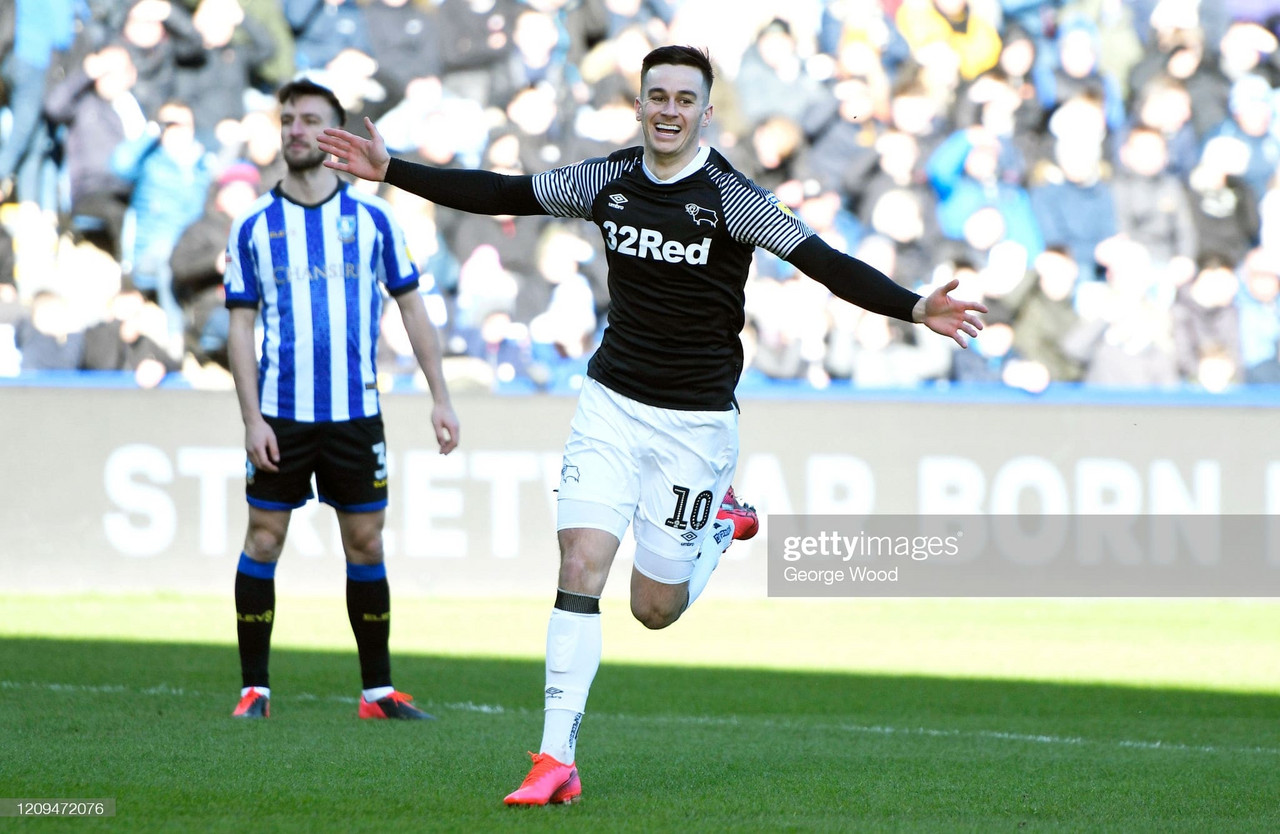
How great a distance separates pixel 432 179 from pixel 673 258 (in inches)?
29.0

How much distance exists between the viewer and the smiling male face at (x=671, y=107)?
14.0 feet

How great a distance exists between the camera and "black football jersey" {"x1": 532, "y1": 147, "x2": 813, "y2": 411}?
4.34 m

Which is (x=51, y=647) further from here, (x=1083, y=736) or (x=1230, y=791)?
(x=1230, y=791)

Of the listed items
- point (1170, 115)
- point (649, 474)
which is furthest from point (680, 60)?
point (1170, 115)

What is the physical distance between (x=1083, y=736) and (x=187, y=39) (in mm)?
8223

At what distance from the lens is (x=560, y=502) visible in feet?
14.1

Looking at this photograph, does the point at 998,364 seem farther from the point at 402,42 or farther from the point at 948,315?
the point at 948,315

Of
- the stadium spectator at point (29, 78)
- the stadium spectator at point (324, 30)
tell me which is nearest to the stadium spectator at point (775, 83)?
the stadium spectator at point (324, 30)

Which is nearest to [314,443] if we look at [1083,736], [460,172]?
[460,172]

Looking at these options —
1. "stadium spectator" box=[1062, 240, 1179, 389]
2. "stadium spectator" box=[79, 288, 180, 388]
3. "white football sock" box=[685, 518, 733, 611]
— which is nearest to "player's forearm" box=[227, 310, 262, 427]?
"white football sock" box=[685, 518, 733, 611]

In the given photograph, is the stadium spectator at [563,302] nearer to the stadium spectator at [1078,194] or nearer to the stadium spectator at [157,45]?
the stadium spectator at [157,45]

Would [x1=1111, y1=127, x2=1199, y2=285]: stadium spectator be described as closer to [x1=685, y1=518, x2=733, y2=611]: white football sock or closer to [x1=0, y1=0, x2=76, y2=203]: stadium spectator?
[x1=685, y1=518, x2=733, y2=611]: white football sock

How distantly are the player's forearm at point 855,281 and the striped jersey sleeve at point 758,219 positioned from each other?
0.05 m

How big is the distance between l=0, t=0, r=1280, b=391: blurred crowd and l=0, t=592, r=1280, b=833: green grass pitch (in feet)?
6.89
